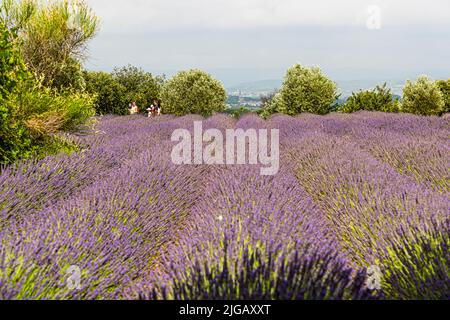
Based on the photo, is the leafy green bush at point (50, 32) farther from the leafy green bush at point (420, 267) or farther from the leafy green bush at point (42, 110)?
the leafy green bush at point (420, 267)

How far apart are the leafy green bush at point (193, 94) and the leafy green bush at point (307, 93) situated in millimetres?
3150

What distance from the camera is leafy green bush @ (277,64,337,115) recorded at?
17.8 metres

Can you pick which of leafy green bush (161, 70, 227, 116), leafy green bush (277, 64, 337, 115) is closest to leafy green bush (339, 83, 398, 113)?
leafy green bush (277, 64, 337, 115)

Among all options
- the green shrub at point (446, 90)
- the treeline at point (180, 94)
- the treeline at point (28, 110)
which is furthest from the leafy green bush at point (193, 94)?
the treeline at point (28, 110)

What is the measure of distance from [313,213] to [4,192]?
255cm

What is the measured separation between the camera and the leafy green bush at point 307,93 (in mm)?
17750

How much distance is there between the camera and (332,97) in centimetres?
1830

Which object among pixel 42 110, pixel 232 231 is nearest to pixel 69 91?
pixel 42 110

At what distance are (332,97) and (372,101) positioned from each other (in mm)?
1800

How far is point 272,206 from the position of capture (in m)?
3.10

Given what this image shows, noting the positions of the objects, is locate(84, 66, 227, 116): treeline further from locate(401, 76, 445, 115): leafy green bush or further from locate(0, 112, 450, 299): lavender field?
locate(0, 112, 450, 299): lavender field

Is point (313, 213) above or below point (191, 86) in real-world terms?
below
